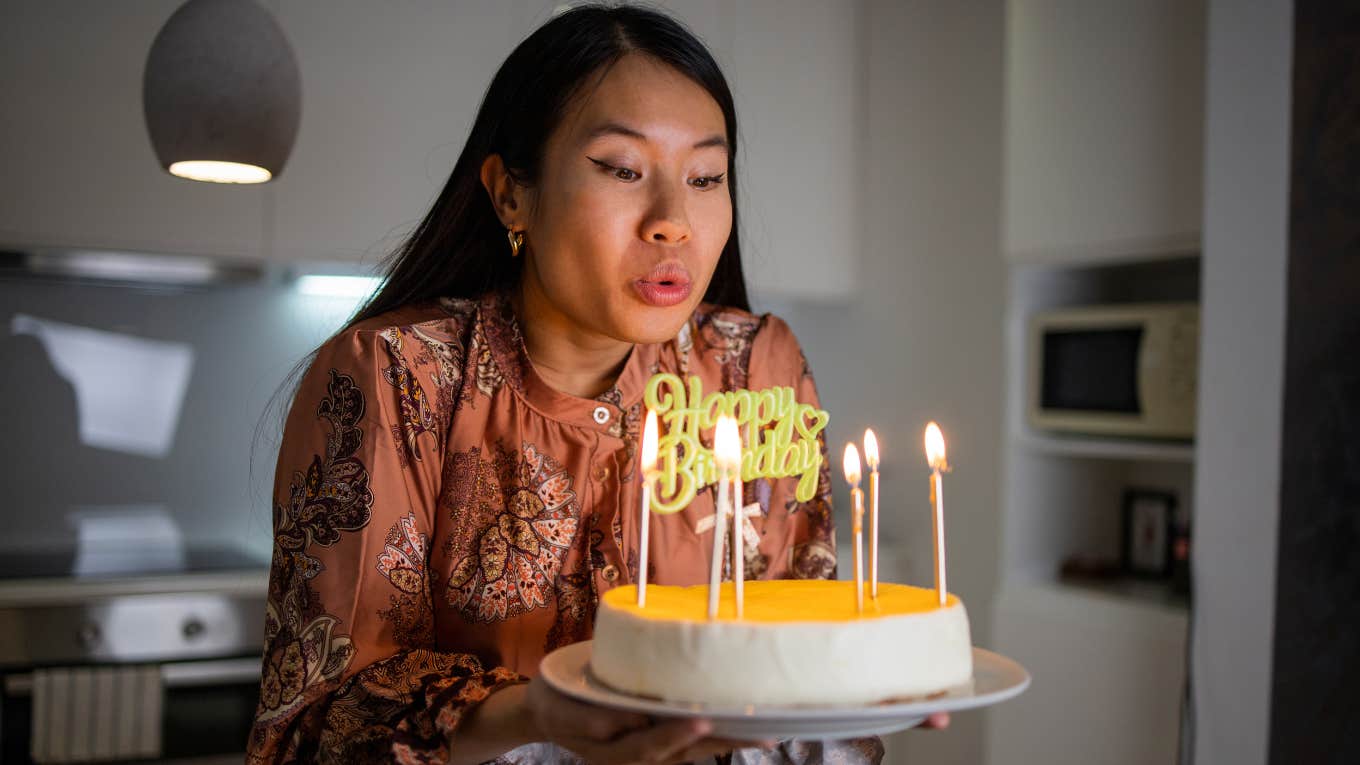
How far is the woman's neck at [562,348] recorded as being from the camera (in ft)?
4.33

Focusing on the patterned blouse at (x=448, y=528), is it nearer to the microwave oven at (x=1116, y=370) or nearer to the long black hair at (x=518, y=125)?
the long black hair at (x=518, y=125)

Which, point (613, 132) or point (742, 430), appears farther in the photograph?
point (742, 430)

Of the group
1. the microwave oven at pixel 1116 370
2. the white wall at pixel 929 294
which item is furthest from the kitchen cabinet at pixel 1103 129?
the white wall at pixel 929 294

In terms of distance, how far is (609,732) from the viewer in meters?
0.90

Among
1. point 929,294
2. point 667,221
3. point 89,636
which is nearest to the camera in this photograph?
point 667,221

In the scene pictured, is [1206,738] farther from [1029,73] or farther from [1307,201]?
[1029,73]

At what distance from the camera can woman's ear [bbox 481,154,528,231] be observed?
1.30 m

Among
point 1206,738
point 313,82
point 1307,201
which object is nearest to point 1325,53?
point 1307,201

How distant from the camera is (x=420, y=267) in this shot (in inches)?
53.7

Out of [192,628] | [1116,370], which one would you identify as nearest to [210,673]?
[192,628]

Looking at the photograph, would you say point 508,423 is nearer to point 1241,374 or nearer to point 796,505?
point 796,505

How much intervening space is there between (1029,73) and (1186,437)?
3.18ft

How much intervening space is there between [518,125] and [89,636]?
74.3 inches

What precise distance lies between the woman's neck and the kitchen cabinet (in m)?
1.62
